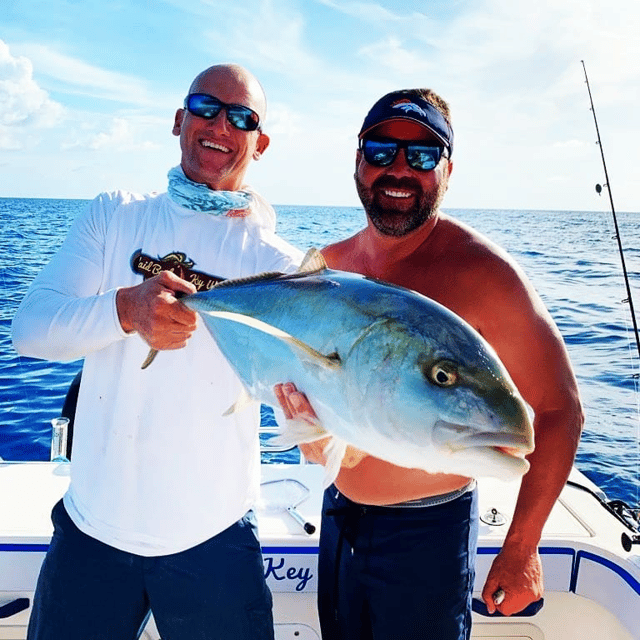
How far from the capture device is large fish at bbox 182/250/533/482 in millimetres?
1167

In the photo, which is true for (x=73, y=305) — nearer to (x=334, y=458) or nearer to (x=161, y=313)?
(x=161, y=313)

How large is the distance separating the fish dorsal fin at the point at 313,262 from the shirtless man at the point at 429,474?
0.65 m

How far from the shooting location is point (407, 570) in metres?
2.07

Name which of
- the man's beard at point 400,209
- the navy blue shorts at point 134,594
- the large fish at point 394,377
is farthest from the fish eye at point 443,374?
the navy blue shorts at point 134,594

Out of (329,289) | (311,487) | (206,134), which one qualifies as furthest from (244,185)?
(311,487)

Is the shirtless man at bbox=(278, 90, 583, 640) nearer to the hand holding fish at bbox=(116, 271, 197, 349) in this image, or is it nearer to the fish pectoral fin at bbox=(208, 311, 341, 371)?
the hand holding fish at bbox=(116, 271, 197, 349)

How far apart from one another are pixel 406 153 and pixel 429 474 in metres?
1.09

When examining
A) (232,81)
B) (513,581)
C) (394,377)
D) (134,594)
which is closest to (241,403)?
(394,377)

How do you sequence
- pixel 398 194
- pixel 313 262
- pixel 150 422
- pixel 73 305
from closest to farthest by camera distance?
1. pixel 313 262
2. pixel 73 305
3. pixel 150 422
4. pixel 398 194

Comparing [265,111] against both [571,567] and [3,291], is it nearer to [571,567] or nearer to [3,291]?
[571,567]

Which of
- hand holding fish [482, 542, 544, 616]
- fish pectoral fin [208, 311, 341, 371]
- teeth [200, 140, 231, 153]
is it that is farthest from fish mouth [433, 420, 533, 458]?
teeth [200, 140, 231, 153]

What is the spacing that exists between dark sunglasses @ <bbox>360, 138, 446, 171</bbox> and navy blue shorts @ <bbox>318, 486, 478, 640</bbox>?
3.79 feet

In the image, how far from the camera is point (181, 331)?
1.67 meters

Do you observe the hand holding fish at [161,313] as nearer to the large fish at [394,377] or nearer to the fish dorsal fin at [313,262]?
the large fish at [394,377]
